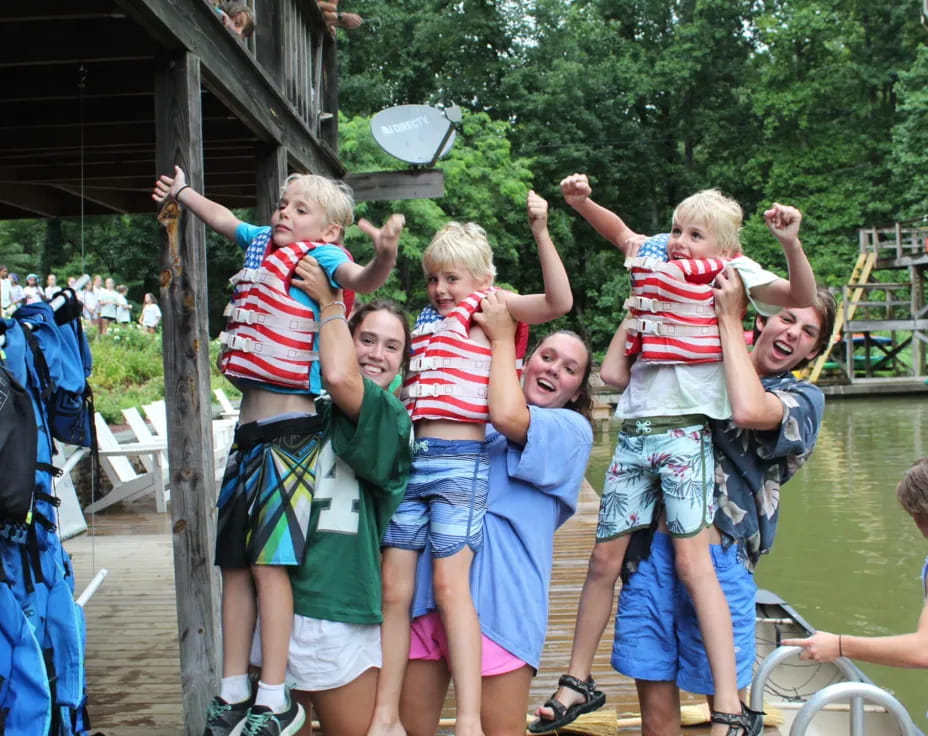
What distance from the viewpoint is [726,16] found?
125 ft

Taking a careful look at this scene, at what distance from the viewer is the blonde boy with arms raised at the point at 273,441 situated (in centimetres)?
266

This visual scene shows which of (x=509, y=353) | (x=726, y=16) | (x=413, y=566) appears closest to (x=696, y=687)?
(x=413, y=566)

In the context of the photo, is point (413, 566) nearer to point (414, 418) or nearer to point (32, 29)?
point (414, 418)

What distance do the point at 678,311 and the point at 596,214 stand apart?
2.03ft

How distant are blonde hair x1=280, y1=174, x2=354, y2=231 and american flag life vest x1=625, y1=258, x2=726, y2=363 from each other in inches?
37.0

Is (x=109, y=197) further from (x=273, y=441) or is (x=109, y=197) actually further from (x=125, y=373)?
(x=125, y=373)

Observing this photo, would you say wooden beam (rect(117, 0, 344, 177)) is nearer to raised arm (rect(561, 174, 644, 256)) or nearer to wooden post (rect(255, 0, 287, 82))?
wooden post (rect(255, 0, 287, 82))

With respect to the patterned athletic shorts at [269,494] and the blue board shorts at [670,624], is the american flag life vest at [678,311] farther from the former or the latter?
the patterned athletic shorts at [269,494]

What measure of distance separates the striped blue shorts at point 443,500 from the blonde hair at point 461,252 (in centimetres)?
53

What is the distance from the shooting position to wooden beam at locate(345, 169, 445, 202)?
834cm

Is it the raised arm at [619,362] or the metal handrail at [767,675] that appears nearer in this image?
the metal handrail at [767,675]

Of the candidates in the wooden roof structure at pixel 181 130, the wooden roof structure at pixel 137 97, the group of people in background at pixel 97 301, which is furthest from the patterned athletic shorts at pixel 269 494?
the group of people in background at pixel 97 301

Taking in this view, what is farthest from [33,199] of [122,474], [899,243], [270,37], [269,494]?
[899,243]

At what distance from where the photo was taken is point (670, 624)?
9.92 feet
